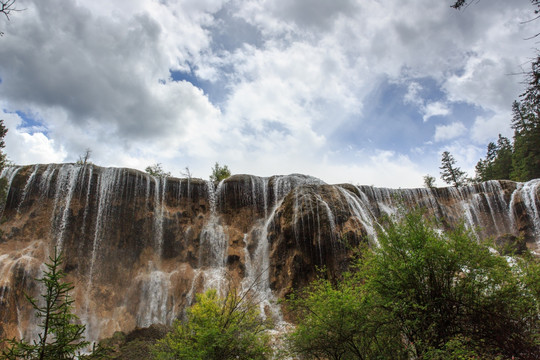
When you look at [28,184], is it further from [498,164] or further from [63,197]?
[498,164]

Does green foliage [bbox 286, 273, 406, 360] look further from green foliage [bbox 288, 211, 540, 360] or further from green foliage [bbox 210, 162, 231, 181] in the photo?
green foliage [bbox 210, 162, 231, 181]

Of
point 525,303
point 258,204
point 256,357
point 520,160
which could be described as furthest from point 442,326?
point 520,160

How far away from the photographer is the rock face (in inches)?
785

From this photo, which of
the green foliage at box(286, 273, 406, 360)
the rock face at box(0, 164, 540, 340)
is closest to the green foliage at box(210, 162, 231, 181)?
the rock face at box(0, 164, 540, 340)

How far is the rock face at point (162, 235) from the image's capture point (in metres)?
19.9

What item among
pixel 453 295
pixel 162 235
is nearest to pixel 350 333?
pixel 453 295

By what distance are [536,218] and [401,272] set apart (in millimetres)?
27504

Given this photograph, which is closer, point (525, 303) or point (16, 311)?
point (525, 303)

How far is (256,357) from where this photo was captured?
26.8 ft

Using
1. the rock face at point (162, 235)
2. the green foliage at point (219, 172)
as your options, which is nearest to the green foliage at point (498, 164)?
the rock face at point (162, 235)

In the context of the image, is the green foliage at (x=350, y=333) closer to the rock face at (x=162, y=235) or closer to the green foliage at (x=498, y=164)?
the rock face at (x=162, y=235)

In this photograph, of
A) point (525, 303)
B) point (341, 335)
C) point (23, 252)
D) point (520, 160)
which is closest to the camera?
point (525, 303)

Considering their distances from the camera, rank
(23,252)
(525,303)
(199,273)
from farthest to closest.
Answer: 1. (199,273)
2. (23,252)
3. (525,303)

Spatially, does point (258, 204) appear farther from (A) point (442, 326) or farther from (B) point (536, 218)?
(B) point (536, 218)
